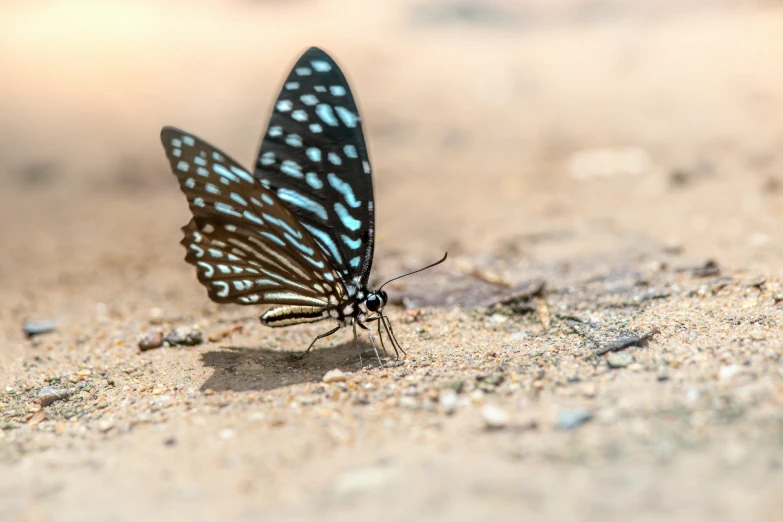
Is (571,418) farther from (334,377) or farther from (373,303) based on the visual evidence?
(373,303)

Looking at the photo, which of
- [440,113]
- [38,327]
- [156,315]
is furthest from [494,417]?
[440,113]

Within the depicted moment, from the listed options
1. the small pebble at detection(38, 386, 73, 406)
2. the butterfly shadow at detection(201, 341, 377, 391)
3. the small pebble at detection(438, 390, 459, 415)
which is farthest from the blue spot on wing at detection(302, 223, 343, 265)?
the small pebble at detection(38, 386, 73, 406)

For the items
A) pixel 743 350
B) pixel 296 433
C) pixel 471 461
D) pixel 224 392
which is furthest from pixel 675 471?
pixel 224 392

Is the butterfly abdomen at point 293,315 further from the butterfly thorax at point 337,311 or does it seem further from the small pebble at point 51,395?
the small pebble at point 51,395

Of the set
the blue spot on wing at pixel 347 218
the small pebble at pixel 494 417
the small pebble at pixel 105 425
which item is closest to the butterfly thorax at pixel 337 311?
the blue spot on wing at pixel 347 218

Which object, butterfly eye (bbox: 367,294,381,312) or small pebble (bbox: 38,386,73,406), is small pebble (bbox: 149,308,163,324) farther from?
butterfly eye (bbox: 367,294,381,312)

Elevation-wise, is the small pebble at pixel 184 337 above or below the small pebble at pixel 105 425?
above

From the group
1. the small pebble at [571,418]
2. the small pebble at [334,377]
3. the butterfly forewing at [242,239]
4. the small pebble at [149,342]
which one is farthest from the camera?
the small pebble at [149,342]
